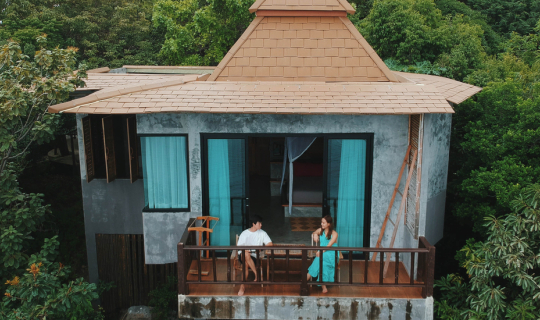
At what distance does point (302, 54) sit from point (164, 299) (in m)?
6.30

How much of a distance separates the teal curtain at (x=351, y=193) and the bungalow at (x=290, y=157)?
0.02m

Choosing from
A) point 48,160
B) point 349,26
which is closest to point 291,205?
point 349,26

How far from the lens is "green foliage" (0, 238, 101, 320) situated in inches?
311

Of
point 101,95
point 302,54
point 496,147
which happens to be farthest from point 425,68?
point 101,95

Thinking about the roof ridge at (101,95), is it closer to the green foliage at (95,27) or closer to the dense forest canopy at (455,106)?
the dense forest canopy at (455,106)

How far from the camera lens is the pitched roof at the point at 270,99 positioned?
7242 mm

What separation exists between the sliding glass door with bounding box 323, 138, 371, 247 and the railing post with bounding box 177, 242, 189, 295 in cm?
279

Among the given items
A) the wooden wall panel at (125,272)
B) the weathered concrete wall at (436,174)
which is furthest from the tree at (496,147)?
the wooden wall panel at (125,272)

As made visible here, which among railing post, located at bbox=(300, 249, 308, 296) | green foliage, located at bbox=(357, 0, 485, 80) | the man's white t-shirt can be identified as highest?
green foliage, located at bbox=(357, 0, 485, 80)

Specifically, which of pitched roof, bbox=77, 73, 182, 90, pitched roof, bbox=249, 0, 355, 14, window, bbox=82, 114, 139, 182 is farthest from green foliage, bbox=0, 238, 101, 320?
pitched roof, bbox=249, 0, 355, 14

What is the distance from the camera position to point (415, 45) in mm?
16516

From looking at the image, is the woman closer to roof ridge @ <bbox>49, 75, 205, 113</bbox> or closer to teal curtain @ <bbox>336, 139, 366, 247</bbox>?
teal curtain @ <bbox>336, 139, 366, 247</bbox>

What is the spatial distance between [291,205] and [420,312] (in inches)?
155

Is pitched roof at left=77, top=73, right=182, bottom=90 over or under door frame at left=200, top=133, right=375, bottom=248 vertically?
over
